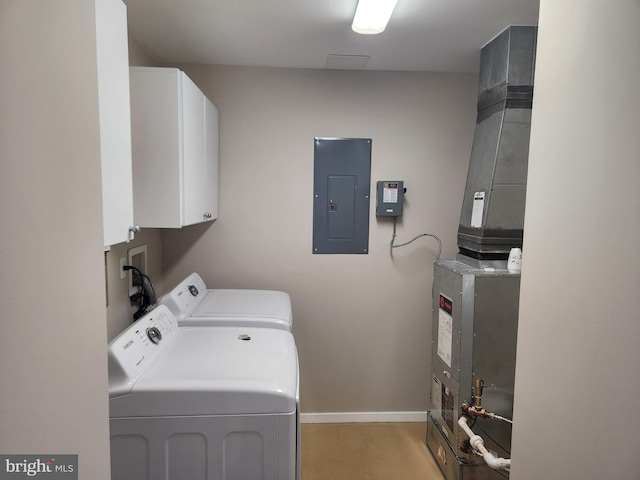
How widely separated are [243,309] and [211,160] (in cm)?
94

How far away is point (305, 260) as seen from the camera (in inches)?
113

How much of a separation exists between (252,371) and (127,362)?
43 cm

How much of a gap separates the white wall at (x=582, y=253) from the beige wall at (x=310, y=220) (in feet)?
6.15

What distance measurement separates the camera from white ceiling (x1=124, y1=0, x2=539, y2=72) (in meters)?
1.86

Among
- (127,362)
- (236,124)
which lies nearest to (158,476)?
(127,362)

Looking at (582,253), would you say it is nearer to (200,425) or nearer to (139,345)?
(200,425)

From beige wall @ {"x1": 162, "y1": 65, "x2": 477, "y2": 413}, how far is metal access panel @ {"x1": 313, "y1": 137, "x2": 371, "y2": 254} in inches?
2.3

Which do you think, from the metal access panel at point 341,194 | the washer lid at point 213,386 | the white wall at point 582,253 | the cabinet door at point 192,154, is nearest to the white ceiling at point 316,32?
the cabinet door at point 192,154

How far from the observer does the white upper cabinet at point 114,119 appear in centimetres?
111

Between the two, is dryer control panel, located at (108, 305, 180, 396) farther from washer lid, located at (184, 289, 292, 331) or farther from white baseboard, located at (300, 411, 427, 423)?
white baseboard, located at (300, 411, 427, 423)

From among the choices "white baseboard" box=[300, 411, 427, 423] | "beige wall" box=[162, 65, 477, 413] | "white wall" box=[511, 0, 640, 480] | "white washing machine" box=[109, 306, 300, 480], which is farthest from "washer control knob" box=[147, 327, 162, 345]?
"white baseboard" box=[300, 411, 427, 423]

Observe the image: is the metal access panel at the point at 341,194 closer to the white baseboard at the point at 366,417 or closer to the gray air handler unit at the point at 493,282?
the gray air handler unit at the point at 493,282

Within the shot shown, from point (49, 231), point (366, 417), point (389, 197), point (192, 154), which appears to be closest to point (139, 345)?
point (192, 154)

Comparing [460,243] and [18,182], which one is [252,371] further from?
[460,243]
